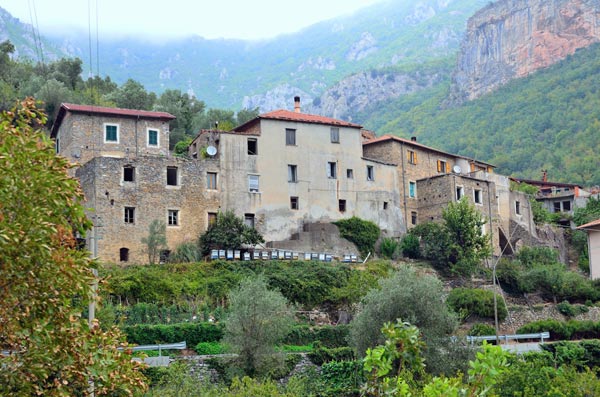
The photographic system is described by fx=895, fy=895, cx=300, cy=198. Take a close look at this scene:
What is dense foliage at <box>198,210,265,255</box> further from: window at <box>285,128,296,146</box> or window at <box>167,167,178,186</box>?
window at <box>285,128,296,146</box>

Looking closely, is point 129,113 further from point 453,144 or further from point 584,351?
point 453,144

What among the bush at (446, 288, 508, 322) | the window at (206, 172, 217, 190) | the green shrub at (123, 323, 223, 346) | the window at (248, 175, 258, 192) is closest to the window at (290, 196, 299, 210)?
the window at (248, 175, 258, 192)

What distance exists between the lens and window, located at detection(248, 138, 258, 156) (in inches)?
2255

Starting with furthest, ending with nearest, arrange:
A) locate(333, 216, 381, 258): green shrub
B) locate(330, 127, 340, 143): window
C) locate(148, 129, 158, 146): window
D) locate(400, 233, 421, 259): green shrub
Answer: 1. locate(330, 127, 340, 143): window
2. locate(400, 233, 421, 259): green shrub
3. locate(333, 216, 381, 258): green shrub
4. locate(148, 129, 158, 146): window

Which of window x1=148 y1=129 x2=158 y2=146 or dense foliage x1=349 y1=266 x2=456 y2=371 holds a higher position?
window x1=148 y1=129 x2=158 y2=146

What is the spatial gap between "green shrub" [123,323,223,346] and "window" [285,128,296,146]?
20.4m

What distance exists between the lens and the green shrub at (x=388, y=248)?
58.8m

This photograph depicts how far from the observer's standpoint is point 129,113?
180 ft

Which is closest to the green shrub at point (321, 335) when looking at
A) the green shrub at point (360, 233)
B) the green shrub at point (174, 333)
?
the green shrub at point (174, 333)

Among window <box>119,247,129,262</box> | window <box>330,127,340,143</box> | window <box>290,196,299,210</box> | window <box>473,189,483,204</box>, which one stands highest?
window <box>330,127,340,143</box>

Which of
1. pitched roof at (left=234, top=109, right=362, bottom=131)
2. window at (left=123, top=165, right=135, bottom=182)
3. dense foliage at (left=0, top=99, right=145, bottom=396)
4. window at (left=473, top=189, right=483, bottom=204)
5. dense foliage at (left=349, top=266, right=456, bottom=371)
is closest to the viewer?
dense foliage at (left=0, top=99, right=145, bottom=396)

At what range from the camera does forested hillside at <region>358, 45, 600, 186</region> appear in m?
113

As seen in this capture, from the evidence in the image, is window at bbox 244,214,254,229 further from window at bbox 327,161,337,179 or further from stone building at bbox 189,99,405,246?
window at bbox 327,161,337,179

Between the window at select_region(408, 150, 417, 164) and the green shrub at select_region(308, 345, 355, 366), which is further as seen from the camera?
the window at select_region(408, 150, 417, 164)
